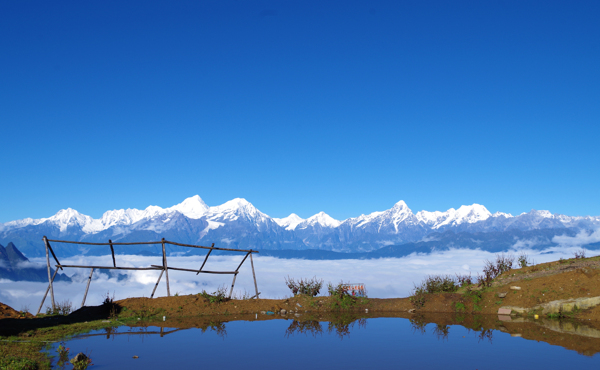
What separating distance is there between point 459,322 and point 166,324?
44.0 ft

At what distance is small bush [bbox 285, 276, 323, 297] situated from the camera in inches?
1030

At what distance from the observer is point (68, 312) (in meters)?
22.9

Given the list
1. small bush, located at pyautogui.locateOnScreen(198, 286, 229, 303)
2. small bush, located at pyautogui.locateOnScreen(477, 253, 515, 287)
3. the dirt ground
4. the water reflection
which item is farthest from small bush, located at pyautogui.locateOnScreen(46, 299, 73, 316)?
small bush, located at pyautogui.locateOnScreen(477, 253, 515, 287)

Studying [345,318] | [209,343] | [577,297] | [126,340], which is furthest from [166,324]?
[577,297]

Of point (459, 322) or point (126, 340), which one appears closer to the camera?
point (126, 340)

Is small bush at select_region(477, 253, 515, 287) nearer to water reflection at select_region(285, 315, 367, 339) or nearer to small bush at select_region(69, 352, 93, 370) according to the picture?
water reflection at select_region(285, 315, 367, 339)

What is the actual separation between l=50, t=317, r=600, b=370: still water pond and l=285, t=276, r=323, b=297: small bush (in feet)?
18.0

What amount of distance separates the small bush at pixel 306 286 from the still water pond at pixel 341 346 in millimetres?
5472

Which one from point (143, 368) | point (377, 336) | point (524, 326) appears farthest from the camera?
point (524, 326)

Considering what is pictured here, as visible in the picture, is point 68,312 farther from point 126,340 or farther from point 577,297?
point 577,297

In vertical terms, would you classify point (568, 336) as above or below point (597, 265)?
below

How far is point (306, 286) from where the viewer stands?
26484 mm

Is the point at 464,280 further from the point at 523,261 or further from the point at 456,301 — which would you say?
the point at 523,261

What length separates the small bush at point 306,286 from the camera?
2617cm
